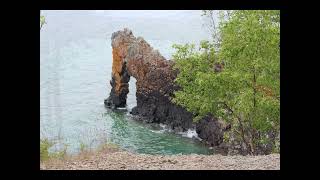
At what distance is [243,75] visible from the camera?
571 inches

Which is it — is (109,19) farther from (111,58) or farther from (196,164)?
(196,164)

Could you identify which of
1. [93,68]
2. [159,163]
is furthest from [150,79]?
[159,163]

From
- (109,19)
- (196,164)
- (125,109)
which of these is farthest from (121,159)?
(109,19)

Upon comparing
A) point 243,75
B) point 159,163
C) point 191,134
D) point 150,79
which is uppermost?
point 150,79

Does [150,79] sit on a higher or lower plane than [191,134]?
higher

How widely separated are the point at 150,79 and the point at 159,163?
92.6 feet

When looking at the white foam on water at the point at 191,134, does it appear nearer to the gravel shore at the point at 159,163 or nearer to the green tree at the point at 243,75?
the green tree at the point at 243,75

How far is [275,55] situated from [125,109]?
29248 mm

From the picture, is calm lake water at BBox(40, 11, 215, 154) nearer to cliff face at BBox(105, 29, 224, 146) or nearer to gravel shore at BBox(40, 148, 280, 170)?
cliff face at BBox(105, 29, 224, 146)

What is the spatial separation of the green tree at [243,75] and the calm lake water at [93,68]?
14335 mm

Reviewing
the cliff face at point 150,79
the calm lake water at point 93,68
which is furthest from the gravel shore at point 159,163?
the cliff face at point 150,79

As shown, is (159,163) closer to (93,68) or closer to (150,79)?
(150,79)

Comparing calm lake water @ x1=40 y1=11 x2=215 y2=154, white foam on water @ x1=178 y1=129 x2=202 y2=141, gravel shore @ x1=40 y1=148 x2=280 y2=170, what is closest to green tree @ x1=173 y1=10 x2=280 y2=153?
gravel shore @ x1=40 y1=148 x2=280 y2=170
